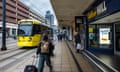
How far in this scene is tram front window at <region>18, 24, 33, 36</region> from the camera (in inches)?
993

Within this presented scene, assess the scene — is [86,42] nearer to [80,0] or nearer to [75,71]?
[80,0]

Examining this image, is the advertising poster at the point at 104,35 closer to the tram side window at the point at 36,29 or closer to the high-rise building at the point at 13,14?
the tram side window at the point at 36,29

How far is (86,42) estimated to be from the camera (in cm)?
1934

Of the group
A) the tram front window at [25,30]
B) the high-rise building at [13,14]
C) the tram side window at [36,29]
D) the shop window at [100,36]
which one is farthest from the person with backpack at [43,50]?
the high-rise building at [13,14]

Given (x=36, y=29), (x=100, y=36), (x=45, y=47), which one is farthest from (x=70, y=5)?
(x=45, y=47)

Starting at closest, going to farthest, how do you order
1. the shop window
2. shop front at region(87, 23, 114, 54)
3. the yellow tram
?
shop front at region(87, 23, 114, 54)
the shop window
the yellow tram

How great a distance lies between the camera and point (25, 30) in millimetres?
25375

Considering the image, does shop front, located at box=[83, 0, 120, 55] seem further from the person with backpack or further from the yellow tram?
the yellow tram

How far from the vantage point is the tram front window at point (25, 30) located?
25.2 meters

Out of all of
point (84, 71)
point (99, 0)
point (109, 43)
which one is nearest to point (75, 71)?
point (84, 71)

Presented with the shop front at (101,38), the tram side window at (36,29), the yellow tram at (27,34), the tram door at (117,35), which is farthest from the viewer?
the tram side window at (36,29)

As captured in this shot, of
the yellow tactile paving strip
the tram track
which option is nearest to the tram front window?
the tram track

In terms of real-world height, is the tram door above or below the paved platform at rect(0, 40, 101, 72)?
above

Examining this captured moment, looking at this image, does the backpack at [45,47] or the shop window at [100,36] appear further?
the shop window at [100,36]
